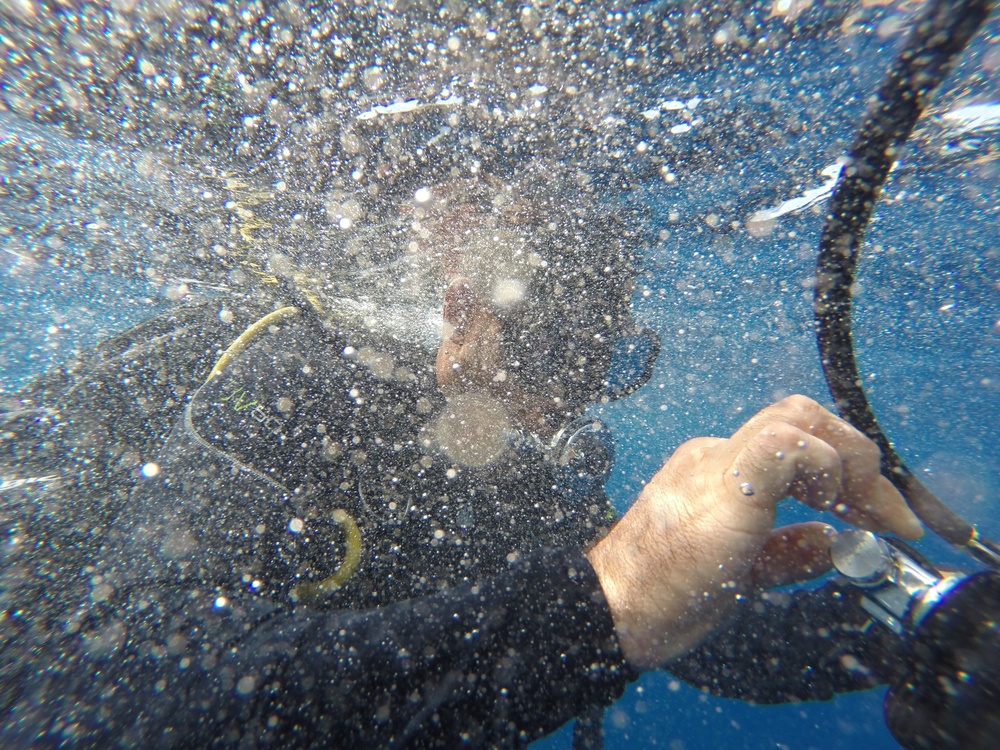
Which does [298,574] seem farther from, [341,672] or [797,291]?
[797,291]

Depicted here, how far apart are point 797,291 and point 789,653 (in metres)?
13.4

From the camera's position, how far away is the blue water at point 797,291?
6602 mm

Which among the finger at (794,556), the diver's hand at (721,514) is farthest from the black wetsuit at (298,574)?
the finger at (794,556)

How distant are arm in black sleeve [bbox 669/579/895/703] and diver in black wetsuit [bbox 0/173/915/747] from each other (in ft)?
0.04

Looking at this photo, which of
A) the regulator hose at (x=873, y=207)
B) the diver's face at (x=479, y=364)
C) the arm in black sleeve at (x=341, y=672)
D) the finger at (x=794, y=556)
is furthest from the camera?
the diver's face at (x=479, y=364)

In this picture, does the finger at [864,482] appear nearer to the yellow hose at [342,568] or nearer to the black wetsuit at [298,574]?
the black wetsuit at [298,574]

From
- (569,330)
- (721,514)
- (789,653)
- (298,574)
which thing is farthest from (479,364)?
(789,653)

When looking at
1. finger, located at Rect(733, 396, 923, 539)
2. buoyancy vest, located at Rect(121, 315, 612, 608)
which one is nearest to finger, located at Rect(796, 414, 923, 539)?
finger, located at Rect(733, 396, 923, 539)

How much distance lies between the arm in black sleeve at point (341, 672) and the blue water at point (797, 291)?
4.45 feet

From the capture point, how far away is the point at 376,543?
245 cm

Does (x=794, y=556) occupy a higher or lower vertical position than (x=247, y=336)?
lower

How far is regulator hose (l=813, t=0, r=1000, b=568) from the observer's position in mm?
1138

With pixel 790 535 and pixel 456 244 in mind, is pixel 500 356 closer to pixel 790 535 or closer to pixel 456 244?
pixel 790 535

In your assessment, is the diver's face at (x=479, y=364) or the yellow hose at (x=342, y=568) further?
the diver's face at (x=479, y=364)
